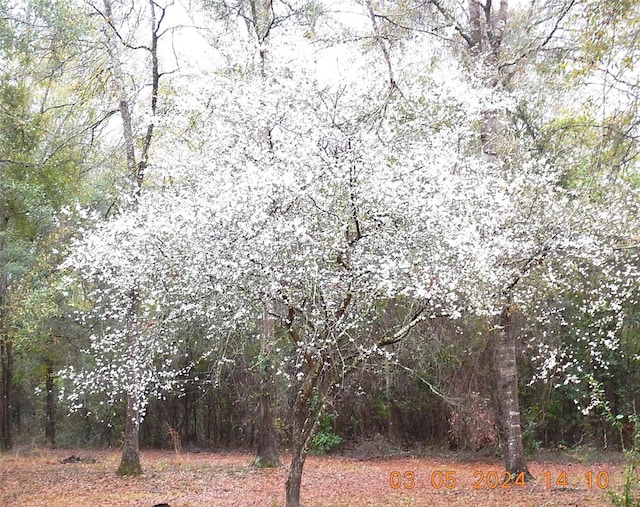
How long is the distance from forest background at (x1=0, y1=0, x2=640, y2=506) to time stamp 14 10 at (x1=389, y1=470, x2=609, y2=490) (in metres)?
0.17

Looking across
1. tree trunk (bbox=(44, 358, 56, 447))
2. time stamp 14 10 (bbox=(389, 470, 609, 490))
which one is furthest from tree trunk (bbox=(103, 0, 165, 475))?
tree trunk (bbox=(44, 358, 56, 447))

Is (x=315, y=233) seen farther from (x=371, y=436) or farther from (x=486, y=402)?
(x=371, y=436)

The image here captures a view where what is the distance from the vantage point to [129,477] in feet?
34.2

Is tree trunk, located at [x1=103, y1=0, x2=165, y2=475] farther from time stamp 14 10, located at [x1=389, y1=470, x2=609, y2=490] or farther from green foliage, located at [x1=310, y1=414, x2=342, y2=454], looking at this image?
green foliage, located at [x1=310, y1=414, x2=342, y2=454]

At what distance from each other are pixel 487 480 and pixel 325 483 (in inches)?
93.1

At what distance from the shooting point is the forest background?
6.23 meters

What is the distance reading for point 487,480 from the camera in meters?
9.35

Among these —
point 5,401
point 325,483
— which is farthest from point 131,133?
point 5,401

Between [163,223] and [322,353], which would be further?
→ [322,353]

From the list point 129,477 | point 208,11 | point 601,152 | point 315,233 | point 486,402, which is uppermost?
point 208,11

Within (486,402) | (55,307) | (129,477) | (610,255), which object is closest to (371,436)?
(486,402)

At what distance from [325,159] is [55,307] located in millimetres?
8052

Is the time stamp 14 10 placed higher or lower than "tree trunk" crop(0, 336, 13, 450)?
lower

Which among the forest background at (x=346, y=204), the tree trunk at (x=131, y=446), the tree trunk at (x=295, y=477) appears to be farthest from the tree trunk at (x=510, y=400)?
the tree trunk at (x=131, y=446)
